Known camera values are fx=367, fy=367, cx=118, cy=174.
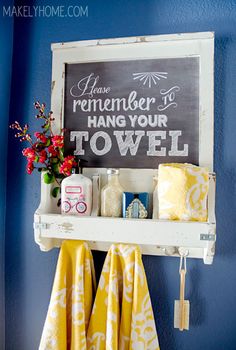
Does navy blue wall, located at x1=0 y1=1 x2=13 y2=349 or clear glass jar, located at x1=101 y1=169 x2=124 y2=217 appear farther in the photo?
navy blue wall, located at x1=0 y1=1 x2=13 y2=349

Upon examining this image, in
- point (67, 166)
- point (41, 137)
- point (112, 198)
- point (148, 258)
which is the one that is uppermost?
point (41, 137)

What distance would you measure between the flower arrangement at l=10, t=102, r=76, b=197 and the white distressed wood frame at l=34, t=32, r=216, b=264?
0.15 feet

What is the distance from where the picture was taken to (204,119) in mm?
1254

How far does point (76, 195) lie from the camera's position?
1260 mm

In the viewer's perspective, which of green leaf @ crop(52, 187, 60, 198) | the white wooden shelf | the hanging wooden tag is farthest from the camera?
green leaf @ crop(52, 187, 60, 198)

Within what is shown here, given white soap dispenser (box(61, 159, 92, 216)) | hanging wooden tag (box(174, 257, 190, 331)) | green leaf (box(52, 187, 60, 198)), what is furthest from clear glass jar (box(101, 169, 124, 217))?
hanging wooden tag (box(174, 257, 190, 331))

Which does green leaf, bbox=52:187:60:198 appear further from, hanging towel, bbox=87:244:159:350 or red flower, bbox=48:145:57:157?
hanging towel, bbox=87:244:159:350

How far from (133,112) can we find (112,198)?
0.32 meters

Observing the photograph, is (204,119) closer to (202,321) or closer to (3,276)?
(202,321)

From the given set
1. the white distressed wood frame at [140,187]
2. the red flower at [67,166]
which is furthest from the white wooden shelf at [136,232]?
the red flower at [67,166]

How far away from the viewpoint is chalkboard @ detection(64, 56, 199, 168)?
1275 mm

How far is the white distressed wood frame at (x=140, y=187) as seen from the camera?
3.74 ft

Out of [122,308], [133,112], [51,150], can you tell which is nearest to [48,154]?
[51,150]

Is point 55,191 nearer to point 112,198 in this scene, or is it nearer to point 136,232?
point 112,198
